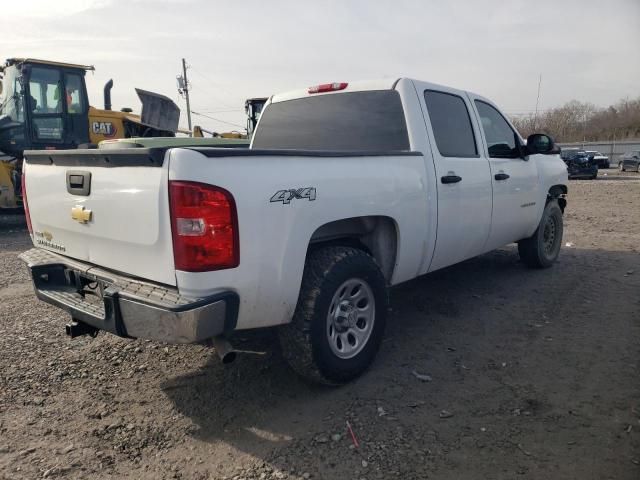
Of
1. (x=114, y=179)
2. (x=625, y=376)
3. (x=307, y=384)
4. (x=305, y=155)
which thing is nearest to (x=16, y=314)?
(x=114, y=179)

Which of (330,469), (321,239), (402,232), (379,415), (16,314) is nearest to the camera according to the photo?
(330,469)

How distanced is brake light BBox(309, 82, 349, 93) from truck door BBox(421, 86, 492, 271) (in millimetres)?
710

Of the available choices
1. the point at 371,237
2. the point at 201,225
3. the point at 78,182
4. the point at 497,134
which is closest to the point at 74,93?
the point at 78,182

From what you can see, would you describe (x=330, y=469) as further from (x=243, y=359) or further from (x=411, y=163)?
(x=411, y=163)

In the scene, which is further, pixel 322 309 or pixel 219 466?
pixel 322 309

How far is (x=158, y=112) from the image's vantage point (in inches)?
500

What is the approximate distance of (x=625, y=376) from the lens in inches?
137

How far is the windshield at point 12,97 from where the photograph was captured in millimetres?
10578

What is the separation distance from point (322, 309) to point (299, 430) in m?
0.70

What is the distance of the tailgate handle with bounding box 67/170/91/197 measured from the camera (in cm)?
302

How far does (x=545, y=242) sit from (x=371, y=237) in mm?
3614

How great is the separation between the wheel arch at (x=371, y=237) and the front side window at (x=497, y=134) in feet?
6.26

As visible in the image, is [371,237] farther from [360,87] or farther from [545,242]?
[545,242]

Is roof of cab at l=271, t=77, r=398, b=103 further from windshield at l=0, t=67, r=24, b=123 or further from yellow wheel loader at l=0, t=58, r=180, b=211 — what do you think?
windshield at l=0, t=67, r=24, b=123
